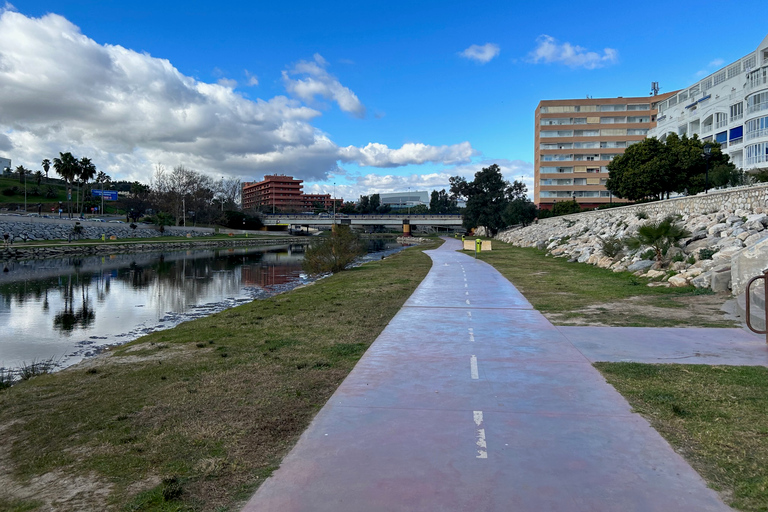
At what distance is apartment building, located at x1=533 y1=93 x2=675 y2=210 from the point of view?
88.9 m

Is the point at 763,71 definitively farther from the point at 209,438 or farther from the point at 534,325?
the point at 209,438

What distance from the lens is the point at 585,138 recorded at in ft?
293

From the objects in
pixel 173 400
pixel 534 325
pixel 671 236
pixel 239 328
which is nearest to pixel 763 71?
pixel 671 236

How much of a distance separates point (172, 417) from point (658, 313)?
11.7 m

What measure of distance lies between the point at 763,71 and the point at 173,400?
56.6 meters

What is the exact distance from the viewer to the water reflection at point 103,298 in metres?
14.4

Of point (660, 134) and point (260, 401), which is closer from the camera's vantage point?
point (260, 401)

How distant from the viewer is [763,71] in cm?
4622

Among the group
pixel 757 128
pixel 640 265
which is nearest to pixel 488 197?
pixel 757 128

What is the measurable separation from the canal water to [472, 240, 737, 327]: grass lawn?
37.7 ft

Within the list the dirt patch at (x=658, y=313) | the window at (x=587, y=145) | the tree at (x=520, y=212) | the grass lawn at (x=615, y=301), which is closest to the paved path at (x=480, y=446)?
the dirt patch at (x=658, y=313)

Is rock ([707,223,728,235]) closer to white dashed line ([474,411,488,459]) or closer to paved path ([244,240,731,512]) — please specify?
paved path ([244,240,731,512])

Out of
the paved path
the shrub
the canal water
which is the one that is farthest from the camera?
the shrub

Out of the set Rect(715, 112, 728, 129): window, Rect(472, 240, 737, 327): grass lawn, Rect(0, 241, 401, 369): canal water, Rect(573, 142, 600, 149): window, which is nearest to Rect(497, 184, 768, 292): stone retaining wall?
Rect(472, 240, 737, 327): grass lawn
